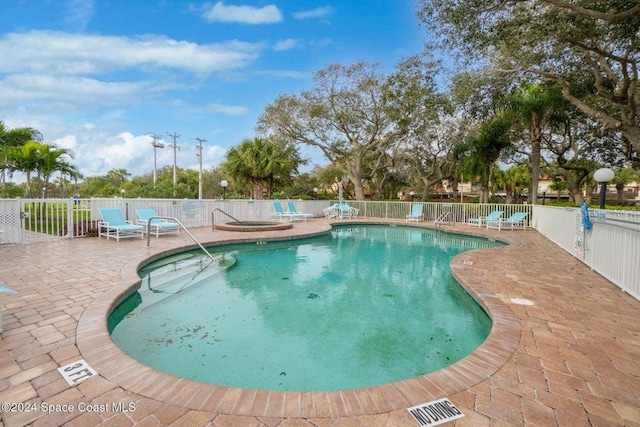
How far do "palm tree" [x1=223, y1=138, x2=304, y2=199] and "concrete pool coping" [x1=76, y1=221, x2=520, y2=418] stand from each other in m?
20.2

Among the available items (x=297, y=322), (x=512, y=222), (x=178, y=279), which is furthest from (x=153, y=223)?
(x=512, y=222)

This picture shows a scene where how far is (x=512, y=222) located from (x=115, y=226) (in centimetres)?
1462

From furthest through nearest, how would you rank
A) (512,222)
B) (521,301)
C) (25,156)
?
(25,156), (512,222), (521,301)

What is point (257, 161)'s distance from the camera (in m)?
22.5

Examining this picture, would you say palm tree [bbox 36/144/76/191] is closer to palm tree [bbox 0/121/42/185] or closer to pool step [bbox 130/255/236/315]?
palm tree [bbox 0/121/42/185]

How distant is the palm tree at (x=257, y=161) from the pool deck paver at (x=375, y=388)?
18.7m

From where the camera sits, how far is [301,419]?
1.90 m

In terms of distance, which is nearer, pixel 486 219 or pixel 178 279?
pixel 178 279

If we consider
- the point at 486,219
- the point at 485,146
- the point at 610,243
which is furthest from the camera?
the point at 485,146

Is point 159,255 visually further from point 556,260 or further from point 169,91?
point 169,91

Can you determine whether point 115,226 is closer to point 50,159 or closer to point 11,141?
point 50,159

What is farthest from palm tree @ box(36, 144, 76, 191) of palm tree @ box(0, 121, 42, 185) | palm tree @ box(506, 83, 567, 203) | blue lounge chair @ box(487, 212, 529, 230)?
palm tree @ box(506, 83, 567, 203)

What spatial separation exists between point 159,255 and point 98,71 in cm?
1543

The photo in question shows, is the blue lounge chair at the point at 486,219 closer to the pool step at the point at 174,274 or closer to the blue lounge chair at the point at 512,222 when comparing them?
the blue lounge chair at the point at 512,222
